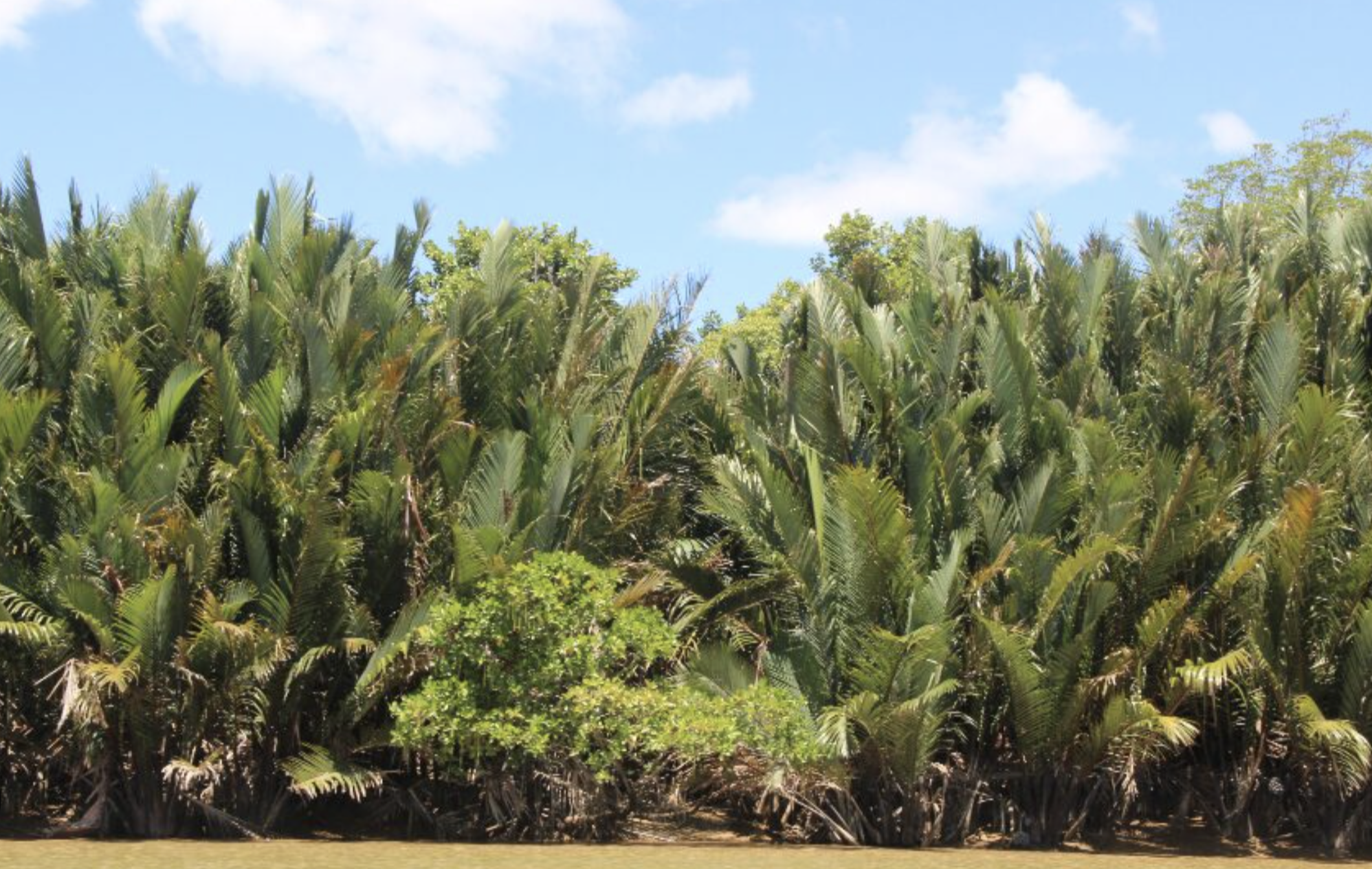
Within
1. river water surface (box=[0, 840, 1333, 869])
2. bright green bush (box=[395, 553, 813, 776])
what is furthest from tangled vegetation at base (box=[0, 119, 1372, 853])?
river water surface (box=[0, 840, 1333, 869])

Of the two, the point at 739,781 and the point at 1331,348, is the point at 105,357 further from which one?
the point at 1331,348

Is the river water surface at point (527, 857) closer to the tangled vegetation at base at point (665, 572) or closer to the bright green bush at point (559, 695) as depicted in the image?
the tangled vegetation at base at point (665, 572)

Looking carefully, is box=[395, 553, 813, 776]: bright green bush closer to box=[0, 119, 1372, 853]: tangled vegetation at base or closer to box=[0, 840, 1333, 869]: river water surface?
box=[0, 119, 1372, 853]: tangled vegetation at base

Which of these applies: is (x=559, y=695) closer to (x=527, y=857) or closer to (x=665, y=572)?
(x=527, y=857)

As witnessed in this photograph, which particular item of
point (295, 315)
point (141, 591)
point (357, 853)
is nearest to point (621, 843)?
point (357, 853)

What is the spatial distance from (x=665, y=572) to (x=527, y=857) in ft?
10.6

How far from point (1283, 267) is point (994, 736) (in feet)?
20.0

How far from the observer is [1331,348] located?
13.9 metres

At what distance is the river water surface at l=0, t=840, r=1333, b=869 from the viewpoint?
10531 mm

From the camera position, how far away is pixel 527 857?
11.0 m

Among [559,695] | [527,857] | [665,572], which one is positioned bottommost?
[527,857]

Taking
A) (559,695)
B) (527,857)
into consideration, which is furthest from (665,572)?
(527,857)

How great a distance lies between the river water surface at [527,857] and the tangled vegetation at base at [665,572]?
0.49m

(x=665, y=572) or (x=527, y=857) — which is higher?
(x=665, y=572)
